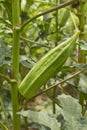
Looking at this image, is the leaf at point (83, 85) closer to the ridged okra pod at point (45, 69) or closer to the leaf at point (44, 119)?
the ridged okra pod at point (45, 69)

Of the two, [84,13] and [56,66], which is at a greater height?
[84,13]

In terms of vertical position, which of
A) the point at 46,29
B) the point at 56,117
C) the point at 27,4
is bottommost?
the point at 56,117

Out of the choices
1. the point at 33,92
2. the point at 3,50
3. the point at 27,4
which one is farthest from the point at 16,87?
the point at 27,4

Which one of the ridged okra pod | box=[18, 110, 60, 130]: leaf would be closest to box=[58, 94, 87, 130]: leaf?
box=[18, 110, 60, 130]: leaf

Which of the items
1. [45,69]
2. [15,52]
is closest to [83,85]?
[45,69]

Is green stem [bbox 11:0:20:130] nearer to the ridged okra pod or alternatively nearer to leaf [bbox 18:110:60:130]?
the ridged okra pod

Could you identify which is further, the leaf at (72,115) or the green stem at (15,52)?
the green stem at (15,52)

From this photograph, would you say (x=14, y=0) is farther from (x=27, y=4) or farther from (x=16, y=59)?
(x=27, y=4)

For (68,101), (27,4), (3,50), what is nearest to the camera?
(68,101)

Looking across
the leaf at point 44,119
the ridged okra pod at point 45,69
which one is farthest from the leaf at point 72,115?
the ridged okra pod at point 45,69

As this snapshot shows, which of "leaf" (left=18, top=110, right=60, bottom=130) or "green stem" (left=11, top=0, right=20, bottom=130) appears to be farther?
"green stem" (left=11, top=0, right=20, bottom=130)

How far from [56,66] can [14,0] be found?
24 cm

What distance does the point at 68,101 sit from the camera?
0.84 m

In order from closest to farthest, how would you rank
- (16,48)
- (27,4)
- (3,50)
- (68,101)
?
1. (68,101)
2. (16,48)
3. (3,50)
4. (27,4)
